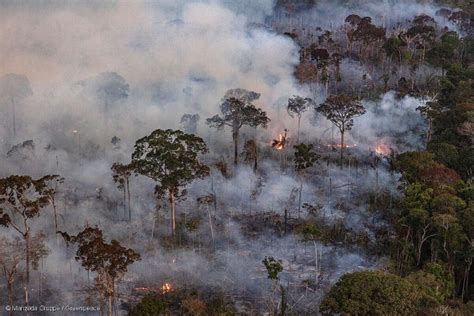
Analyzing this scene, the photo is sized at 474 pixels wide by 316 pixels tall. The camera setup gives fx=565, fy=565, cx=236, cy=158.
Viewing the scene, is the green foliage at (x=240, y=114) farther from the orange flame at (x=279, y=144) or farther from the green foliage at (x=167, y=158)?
the green foliage at (x=167, y=158)

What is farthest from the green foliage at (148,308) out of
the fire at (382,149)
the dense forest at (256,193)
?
the fire at (382,149)

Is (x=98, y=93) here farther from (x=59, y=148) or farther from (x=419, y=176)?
(x=419, y=176)

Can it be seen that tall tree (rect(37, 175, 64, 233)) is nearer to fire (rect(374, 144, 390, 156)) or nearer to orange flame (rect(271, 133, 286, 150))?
orange flame (rect(271, 133, 286, 150))

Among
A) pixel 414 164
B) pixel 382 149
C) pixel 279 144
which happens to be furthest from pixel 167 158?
pixel 382 149

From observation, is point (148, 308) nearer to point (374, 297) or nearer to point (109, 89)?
point (374, 297)

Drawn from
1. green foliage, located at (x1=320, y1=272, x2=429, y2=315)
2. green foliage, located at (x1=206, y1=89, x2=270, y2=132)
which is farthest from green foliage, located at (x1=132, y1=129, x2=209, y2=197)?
green foliage, located at (x1=320, y1=272, x2=429, y2=315)
